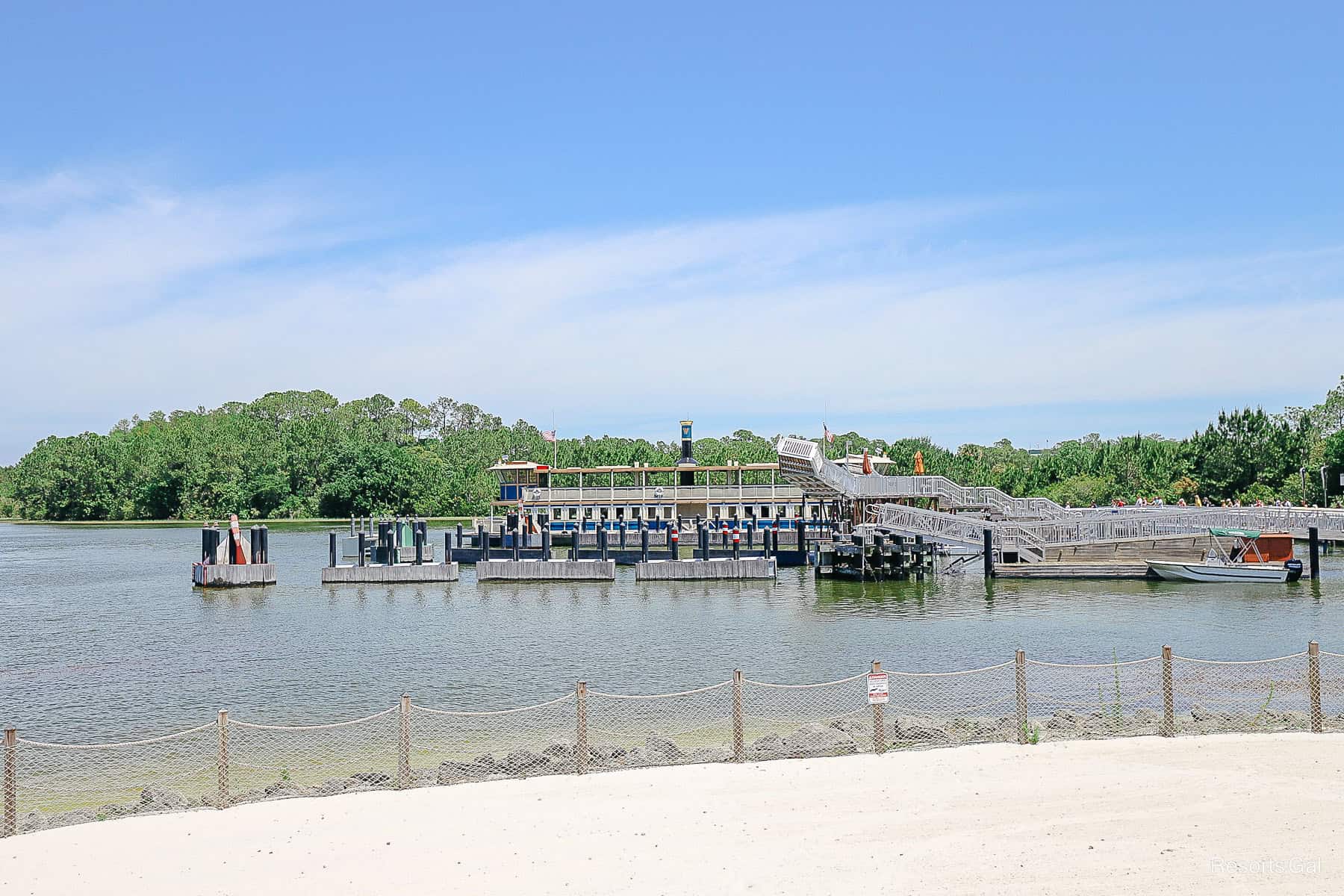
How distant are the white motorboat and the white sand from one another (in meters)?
30.8

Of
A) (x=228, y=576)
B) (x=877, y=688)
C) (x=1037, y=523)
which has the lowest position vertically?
(x=228, y=576)

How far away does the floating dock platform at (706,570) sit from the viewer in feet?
160

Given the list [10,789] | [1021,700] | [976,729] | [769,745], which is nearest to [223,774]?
[10,789]

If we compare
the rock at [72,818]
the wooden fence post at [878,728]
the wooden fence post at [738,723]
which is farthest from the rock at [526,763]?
the rock at [72,818]

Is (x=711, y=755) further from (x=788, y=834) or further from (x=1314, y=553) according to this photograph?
(x=1314, y=553)

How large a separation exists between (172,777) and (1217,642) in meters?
23.8

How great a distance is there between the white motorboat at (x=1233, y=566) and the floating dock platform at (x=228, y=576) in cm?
3569

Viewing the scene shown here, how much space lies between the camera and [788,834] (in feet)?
37.4

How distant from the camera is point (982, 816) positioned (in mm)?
11727

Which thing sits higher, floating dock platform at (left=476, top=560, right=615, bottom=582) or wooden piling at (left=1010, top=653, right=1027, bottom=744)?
wooden piling at (left=1010, top=653, right=1027, bottom=744)

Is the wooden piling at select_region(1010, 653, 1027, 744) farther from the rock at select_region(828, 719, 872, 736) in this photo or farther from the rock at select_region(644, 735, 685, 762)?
the rock at select_region(644, 735, 685, 762)

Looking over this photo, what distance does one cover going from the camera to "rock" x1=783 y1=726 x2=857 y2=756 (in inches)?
598

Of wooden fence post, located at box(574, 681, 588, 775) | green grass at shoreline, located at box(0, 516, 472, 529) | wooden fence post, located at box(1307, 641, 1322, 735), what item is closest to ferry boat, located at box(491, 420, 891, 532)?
wooden fence post, located at box(1307, 641, 1322, 735)

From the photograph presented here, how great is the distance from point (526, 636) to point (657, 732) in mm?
14961
